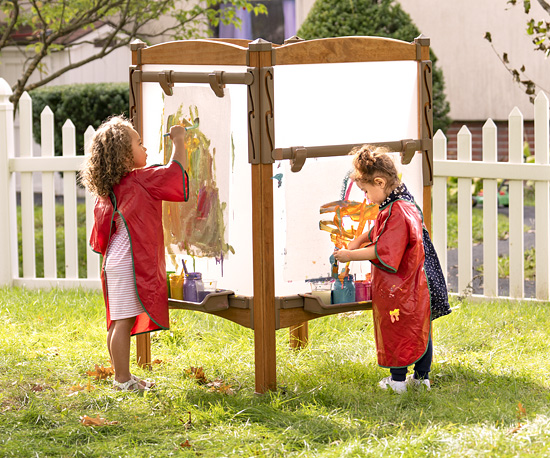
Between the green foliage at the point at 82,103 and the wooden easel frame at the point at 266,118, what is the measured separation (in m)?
6.52

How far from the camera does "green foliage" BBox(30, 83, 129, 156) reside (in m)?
10.7

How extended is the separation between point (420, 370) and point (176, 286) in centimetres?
125

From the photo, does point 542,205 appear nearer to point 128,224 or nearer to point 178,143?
point 178,143

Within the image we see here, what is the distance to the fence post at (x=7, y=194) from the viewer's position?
6621 millimetres

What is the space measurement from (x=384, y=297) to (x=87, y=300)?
2718 mm

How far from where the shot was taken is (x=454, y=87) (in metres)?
12.7

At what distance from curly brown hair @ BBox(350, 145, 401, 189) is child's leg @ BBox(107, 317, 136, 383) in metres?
1.29

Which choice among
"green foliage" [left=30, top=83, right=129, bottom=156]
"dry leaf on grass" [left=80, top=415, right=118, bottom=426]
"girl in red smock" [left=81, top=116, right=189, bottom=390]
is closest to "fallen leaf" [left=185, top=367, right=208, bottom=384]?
"girl in red smock" [left=81, top=116, right=189, bottom=390]

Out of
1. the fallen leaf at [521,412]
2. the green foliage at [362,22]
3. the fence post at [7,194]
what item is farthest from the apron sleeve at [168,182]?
the green foliage at [362,22]

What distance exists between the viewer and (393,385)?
4086 mm

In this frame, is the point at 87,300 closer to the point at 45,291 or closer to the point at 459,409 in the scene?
the point at 45,291

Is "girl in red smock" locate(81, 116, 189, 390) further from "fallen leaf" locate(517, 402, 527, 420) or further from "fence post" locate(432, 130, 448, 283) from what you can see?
"fence post" locate(432, 130, 448, 283)

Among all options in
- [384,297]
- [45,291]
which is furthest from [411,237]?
[45,291]

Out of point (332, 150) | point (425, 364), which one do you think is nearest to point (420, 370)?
point (425, 364)
